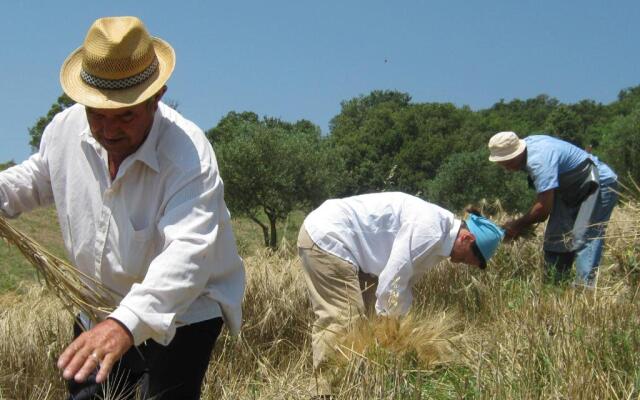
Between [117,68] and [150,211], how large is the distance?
0.45 meters

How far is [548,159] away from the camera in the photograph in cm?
602

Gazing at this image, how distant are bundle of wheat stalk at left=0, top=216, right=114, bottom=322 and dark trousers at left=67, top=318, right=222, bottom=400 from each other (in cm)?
22

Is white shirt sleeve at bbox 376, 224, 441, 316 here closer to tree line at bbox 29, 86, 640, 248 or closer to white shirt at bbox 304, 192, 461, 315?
white shirt at bbox 304, 192, 461, 315

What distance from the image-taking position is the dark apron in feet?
20.1

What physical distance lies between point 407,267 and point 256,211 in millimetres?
6871

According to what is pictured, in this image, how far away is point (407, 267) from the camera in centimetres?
405

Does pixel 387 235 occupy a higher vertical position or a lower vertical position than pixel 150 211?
lower

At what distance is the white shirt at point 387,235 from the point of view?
4.09m

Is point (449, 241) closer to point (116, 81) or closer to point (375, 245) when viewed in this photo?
point (375, 245)

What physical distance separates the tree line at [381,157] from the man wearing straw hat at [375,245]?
2.06 ft

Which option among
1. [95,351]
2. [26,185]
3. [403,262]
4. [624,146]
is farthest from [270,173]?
[624,146]

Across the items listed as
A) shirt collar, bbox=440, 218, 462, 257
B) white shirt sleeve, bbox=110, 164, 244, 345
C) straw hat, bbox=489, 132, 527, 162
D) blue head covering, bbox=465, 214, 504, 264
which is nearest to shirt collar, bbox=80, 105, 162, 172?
white shirt sleeve, bbox=110, 164, 244, 345

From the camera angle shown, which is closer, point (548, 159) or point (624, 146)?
point (548, 159)

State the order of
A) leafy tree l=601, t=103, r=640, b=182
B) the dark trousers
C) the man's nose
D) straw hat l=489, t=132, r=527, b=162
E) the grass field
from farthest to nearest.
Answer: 1. leafy tree l=601, t=103, r=640, b=182
2. straw hat l=489, t=132, r=527, b=162
3. the grass field
4. the dark trousers
5. the man's nose
